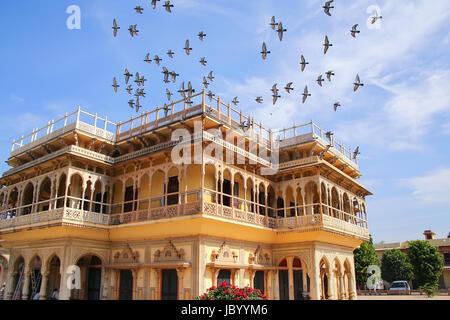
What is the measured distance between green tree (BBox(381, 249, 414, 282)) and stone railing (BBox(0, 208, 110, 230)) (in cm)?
3817

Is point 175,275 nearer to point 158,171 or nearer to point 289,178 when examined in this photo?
point 158,171

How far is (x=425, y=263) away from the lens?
40688 mm

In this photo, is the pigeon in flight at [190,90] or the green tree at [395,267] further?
the green tree at [395,267]

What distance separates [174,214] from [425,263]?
118 feet

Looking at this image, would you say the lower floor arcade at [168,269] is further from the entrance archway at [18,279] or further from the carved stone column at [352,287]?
the carved stone column at [352,287]

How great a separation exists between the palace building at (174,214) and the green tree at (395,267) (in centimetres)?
2484

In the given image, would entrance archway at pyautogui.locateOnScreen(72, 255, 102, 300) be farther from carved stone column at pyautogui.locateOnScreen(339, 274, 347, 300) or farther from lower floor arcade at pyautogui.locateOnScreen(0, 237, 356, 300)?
carved stone column at pyautogui.locateOnScreen(339, 274, 347, 300)

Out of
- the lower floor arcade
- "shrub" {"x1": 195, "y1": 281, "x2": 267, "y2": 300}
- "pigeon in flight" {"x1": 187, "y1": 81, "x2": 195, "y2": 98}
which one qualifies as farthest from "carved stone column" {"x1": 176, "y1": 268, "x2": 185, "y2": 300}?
"pigeon in flight" {"x1": 187, "y1": 81, "x2": 195, "y2": 98}

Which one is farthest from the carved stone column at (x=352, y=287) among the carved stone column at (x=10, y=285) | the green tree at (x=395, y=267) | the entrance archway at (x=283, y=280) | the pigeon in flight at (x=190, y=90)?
the green tree at (x=395, y=267)

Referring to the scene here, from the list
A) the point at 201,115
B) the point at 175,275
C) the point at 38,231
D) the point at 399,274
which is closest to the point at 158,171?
the point at 201,115

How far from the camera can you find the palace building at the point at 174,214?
55.8 feet

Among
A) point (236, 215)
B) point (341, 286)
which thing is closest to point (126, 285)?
point (236, 215)

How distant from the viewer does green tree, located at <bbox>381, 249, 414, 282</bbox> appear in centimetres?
4321
